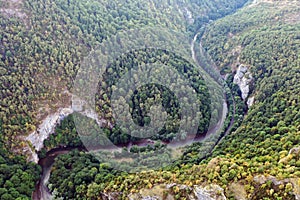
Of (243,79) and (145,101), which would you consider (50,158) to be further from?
(243,79)

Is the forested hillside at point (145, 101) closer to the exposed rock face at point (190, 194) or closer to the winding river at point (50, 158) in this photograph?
the exposed rock face at point (190, 194)

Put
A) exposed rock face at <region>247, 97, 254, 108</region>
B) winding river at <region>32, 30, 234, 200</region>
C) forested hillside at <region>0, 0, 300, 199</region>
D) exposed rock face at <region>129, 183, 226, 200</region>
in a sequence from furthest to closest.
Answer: exposed rock face at <region>247, 97, 254, 108</region> < winding river at <region>32, 30, 234, 200</region> < forested hillside at <region>0, 0, 300, 199</region> < exposed rock face at <region>129, 183, 226, 200</region>

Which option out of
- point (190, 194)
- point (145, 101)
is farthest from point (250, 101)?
point (190, 194)

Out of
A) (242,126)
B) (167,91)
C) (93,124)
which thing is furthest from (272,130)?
(93,124)

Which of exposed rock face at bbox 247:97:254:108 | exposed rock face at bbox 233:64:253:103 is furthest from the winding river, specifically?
exposed rock face at bbox 233:64:253:103

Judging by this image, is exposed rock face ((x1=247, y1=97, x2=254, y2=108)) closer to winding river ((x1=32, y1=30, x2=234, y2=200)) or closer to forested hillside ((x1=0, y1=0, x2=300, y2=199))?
forested hillside ((x1=0, y1=0, x2=300, y2=199))

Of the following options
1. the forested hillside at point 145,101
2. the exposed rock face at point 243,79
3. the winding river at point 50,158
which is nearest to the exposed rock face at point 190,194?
the forested hillside at point 145,101
